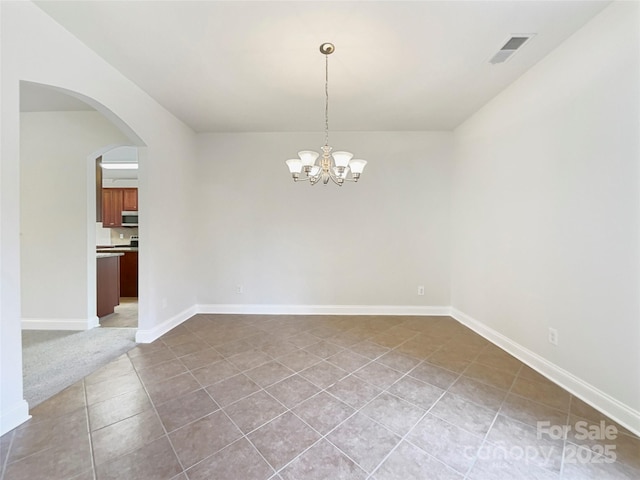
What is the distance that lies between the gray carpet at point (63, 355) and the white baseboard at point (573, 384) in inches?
157

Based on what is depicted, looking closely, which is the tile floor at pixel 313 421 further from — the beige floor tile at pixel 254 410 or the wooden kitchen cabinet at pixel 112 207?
the wooden kitchen cabinet at pixel 112 207

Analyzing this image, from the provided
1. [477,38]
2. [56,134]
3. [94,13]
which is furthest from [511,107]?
[56,134]

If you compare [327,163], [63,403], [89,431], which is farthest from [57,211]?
[327,163]

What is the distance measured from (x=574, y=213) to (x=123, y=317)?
5.37 meters

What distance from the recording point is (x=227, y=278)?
12.7 feet

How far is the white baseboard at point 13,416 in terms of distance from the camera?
1.51 m

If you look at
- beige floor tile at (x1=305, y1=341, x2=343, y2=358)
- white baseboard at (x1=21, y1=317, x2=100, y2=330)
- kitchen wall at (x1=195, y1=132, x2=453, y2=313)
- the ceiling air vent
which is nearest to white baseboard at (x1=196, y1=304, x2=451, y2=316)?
kitchen wall at (x1=195, y1=132, x2=453, y2=313)

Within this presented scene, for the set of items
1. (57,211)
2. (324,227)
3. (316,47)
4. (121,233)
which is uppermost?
(316,47)

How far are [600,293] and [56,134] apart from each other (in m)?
5.73

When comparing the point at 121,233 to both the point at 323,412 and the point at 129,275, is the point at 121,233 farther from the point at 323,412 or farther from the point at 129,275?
the point at 323,412

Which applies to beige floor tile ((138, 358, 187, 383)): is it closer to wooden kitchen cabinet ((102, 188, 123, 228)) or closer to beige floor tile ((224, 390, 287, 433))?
beige floor tile ((224, 390, 287, 433))

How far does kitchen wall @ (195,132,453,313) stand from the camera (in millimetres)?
3764

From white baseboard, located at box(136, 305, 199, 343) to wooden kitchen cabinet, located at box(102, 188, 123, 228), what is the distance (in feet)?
12.4

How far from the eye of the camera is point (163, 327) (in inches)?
121
